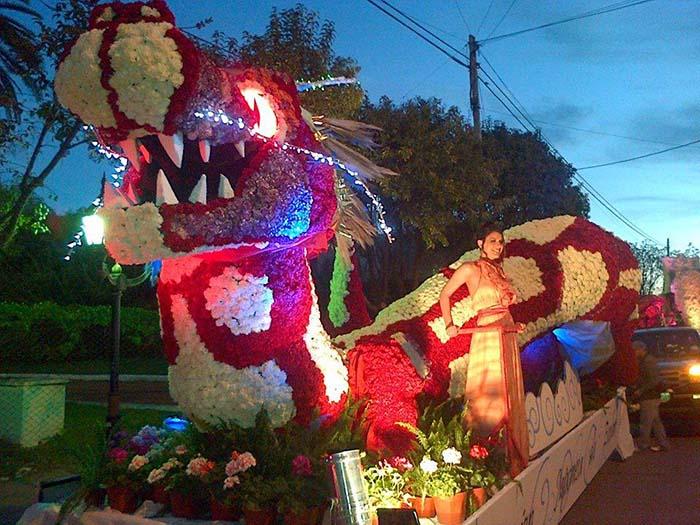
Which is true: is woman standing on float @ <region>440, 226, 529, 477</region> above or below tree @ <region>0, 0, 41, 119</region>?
below

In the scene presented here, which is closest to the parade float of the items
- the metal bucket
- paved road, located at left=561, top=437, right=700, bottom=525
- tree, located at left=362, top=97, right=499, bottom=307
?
the metal bucket

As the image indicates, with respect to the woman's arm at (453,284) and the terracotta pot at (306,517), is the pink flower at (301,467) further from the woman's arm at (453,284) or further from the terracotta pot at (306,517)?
the woman's arm at (453,284)

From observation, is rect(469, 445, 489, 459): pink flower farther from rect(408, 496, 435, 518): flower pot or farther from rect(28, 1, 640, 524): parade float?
rect(408, 496, 435, 518): flower pot

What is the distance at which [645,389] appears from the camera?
34.0ft

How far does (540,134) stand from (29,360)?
53.7ft

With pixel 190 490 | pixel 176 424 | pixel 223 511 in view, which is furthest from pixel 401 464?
pixel 176 424

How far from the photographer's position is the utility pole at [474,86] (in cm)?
1908

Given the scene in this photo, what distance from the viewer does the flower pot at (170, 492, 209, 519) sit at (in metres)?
4.56

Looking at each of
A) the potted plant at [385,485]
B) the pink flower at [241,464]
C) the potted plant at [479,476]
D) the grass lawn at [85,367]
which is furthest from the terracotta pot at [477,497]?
the grass lawn at [85,367]

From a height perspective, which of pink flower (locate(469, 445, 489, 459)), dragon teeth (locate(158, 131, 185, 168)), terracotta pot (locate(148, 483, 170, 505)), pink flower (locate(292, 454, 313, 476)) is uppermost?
dragon teeth (locate(158, 131, 185, 168))

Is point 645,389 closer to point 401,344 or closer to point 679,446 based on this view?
point 679,446

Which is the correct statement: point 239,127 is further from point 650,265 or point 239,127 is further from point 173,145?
point 650,265

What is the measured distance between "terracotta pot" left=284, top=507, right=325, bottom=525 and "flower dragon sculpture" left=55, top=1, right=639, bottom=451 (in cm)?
62

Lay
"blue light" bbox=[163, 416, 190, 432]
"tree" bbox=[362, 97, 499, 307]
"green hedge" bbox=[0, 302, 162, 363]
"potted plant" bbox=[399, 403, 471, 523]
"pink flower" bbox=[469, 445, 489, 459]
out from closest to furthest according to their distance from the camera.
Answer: "potted plant" bbox=[399, 403, 471, 523] < "pink flower" bbox=[469, 445, 489, 459] < "blue light" bbox=[163, 416, 190, 432] < "tree" bbox=[362, 97, 499, 307] < "green hedge" bbox=[0, 302, 162, 363]
